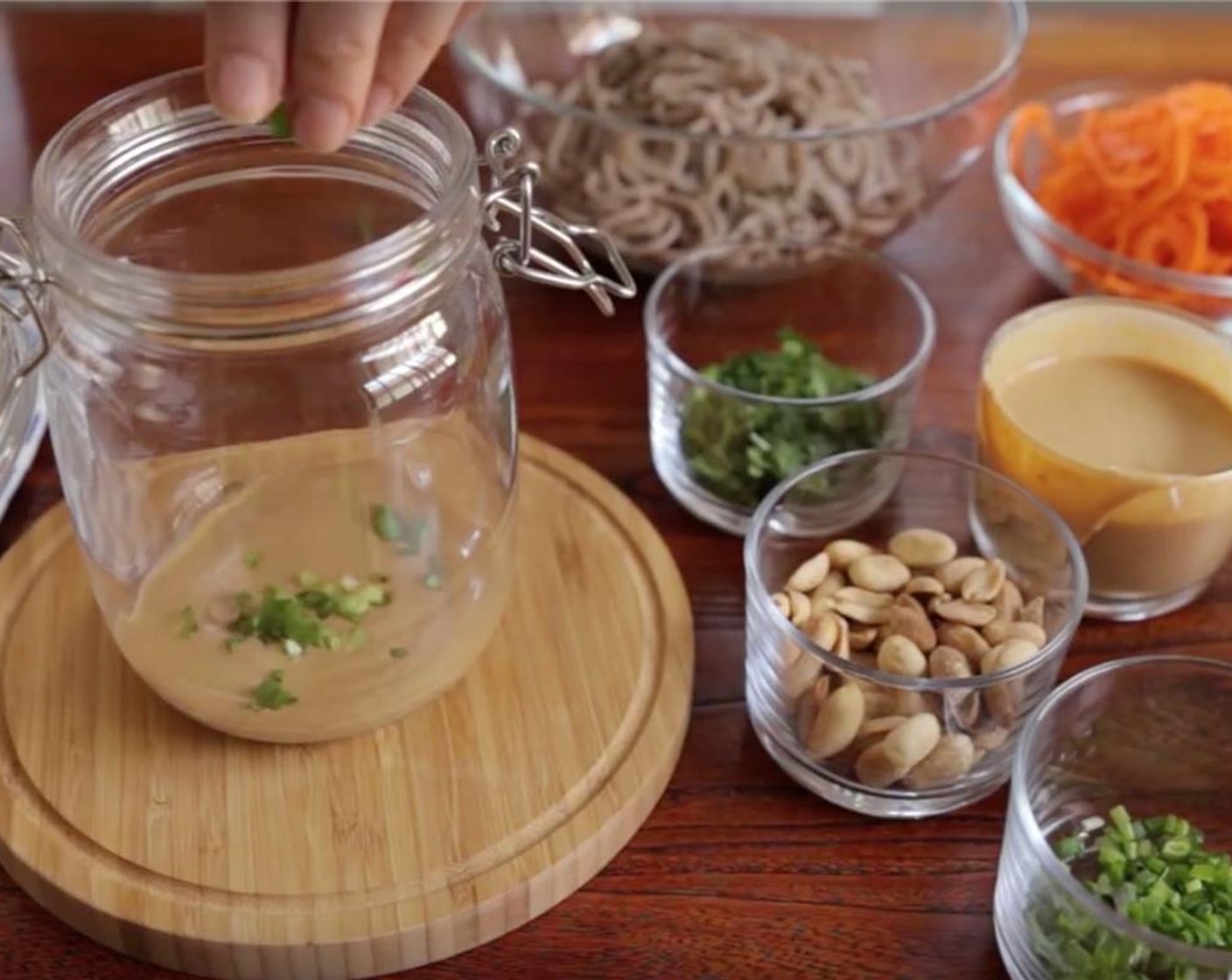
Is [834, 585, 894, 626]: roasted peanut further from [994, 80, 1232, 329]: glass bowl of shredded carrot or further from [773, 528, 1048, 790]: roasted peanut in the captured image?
[994, 80, 1232, 329]: glass bowl of shredded carrot

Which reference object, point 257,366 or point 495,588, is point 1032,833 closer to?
point 495,588

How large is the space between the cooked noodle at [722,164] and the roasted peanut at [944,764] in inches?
16.2

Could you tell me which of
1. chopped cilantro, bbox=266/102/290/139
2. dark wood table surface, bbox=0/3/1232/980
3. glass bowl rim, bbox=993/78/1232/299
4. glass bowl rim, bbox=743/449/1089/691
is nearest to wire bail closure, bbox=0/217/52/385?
chopped cilantro, bbox=266/102/290/139

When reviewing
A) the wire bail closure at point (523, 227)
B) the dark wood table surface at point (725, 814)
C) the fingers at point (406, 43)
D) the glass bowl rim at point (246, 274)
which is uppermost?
the fingers at point (406, 43)

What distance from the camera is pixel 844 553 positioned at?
0.88 m

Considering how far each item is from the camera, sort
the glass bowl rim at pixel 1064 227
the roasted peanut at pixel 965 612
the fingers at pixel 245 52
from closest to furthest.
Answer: the fingers at pixel 245 52 < the roasted peanut at pixel 965 612 < the glass bowl rim at pixel 1064 227

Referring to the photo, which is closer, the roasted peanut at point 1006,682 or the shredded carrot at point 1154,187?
the roasted peanut at point 1006,682

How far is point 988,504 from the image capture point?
36.4 inches

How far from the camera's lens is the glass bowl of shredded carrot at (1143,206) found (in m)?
1.08

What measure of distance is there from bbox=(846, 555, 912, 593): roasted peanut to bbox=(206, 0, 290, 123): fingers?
42cm

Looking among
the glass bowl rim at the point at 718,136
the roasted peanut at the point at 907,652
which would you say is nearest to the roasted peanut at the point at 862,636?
the roasted peanut at the point at 907,652

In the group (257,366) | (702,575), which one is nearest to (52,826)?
(257,366)

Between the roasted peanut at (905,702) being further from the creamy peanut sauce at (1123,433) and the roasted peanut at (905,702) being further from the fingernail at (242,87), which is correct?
the fingernail at (242,87)

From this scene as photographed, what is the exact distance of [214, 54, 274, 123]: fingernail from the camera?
23.2 inches
